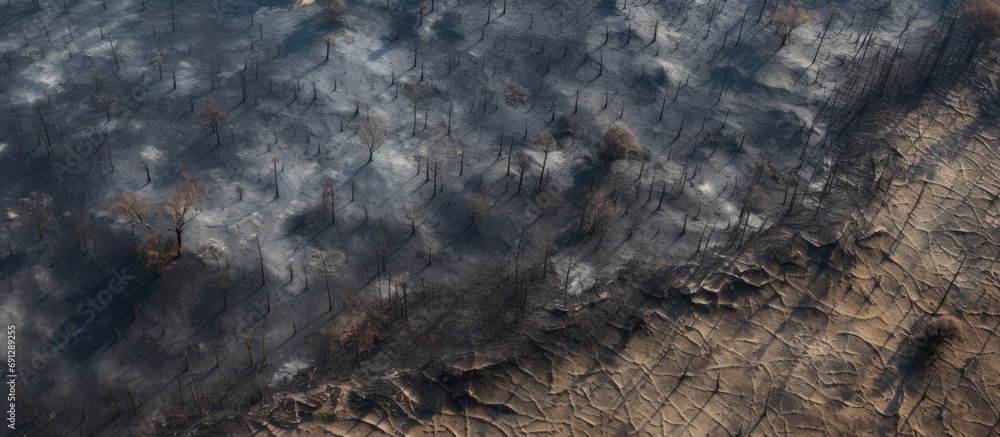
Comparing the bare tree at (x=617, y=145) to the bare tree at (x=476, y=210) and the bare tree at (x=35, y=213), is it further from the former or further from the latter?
the bare tree at (x=35, y=213)

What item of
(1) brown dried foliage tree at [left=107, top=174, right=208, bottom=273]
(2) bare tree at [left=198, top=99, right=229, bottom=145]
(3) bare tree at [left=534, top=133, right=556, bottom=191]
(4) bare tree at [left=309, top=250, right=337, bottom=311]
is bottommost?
(4) bare tree at [left=309, top=250, right=337, bottom=311]

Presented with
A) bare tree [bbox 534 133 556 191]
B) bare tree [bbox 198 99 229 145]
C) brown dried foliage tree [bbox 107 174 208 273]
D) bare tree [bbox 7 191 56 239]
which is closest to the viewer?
brown dried foliage tree [bbox 107 174 208 273]

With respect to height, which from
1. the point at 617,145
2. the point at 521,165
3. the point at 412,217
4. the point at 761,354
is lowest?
the point at 761,354

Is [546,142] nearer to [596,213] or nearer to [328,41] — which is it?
[596,213]

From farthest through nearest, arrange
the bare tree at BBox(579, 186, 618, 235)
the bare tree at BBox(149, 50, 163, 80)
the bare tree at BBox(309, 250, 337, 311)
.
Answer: the bare tree at BBox(149, 50, 163, 80) < the bare tree at BBox(579, 186, 618, 235) < the bare tree at BBox(309, 250, 337, 311)

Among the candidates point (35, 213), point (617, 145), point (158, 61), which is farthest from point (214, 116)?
point (617, 145)

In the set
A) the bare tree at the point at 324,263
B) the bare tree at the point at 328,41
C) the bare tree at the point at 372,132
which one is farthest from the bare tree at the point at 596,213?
the bare tree at the point at 328,41

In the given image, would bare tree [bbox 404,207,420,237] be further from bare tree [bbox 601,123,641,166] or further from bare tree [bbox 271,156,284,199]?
bare tree [bbox 601,123,641,166]

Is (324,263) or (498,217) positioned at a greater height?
(498,217)

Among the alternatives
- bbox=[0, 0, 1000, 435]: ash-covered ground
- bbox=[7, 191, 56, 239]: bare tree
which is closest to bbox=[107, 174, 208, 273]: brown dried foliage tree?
bbox=[0, 0, 1000, 435]: ash-covered ground
